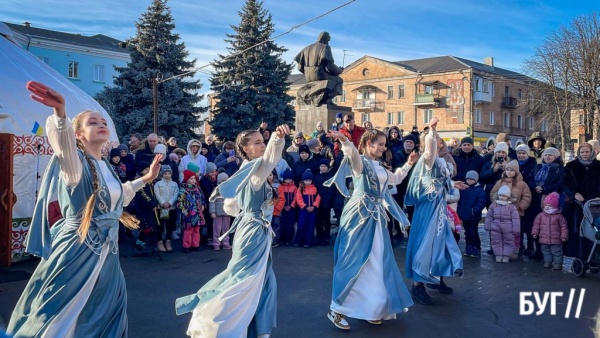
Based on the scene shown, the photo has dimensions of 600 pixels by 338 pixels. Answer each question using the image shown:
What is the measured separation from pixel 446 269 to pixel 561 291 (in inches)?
82.6

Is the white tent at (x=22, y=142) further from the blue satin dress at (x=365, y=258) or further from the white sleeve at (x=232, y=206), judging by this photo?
the blue satin dress at (x=365, y=258)

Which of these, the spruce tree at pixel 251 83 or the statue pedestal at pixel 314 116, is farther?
the spruce tree at pixel 251 83

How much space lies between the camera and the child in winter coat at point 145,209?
910cm

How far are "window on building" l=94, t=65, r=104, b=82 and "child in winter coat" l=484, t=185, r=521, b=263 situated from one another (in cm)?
4096

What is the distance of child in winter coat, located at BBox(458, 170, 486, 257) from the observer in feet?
29.6

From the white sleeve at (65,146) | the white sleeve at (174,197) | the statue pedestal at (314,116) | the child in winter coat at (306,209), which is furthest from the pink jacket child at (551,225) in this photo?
the white sleeve at (65,146)

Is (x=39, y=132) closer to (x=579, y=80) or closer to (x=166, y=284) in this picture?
(x=166, y=284)

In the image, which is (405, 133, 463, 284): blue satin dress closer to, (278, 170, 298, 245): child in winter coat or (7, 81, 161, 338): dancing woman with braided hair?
(7, 81, 161, 338): dancing woman with braided hair

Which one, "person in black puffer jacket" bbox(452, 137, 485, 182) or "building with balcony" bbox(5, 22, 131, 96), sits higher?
"building with balcony" bbox(5, 22, 131, 96)

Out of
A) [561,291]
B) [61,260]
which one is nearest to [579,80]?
[561,291]

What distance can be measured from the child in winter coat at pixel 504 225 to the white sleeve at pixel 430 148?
329 centimetres

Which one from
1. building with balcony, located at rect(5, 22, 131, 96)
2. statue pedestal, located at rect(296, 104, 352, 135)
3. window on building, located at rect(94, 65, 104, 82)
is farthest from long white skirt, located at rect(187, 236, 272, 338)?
window on building, located at rect(94, 65, 104, 82)

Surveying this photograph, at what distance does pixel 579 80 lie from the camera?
2775 cm

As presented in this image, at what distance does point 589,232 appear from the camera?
750 centimetres
